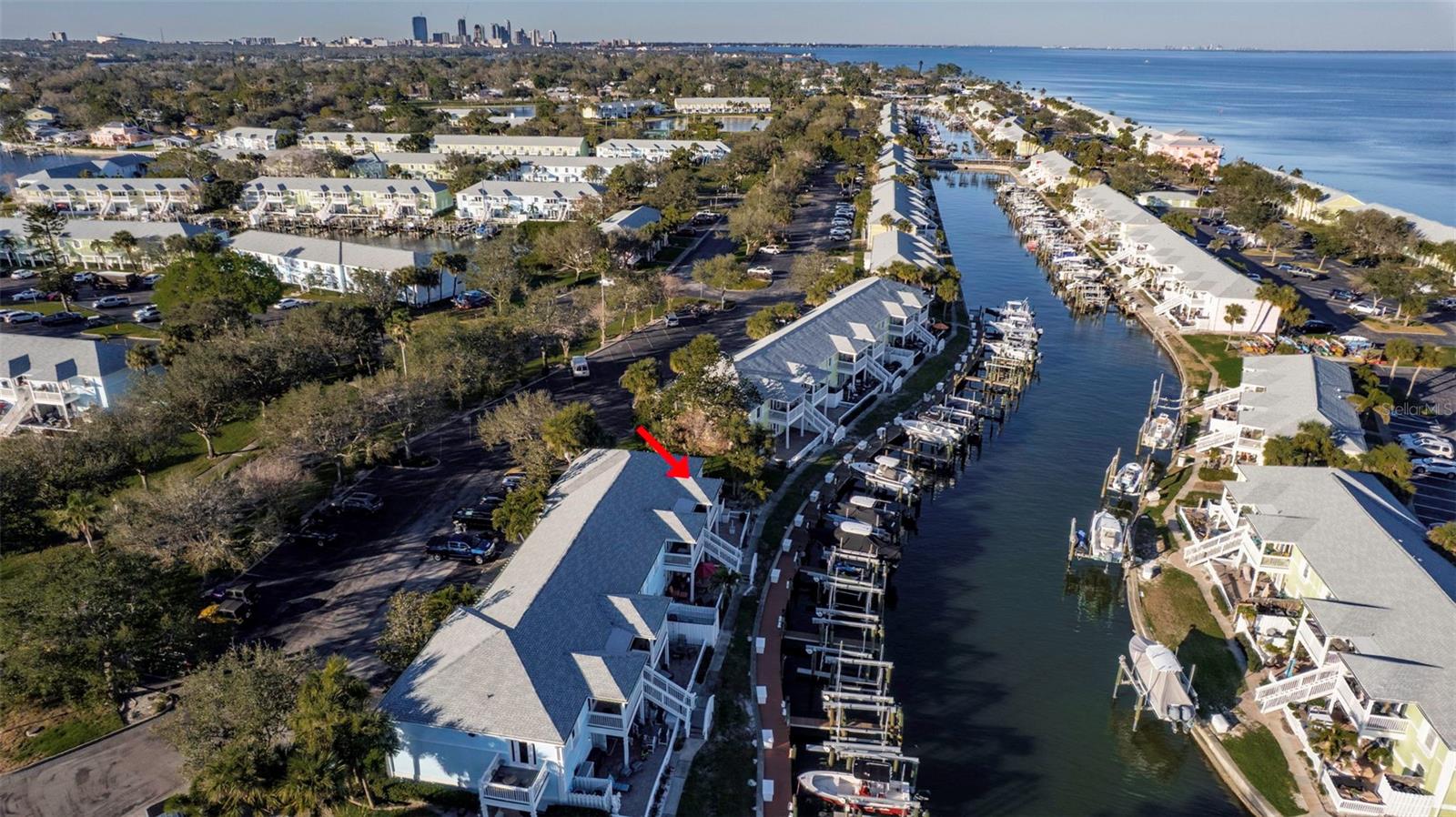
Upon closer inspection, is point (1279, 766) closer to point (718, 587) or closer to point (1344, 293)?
point (718, 587)

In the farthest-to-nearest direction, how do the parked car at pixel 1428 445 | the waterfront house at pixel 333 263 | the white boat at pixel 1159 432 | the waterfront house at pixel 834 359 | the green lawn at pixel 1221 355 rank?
1. the waterfront house at pixel 333 263
2. the green lawn at pixel 1221 355
3. the white boat at pixel 1159 432
4. the waterfront house at pixel 834 359
5. the parked car at pixel 1428 445

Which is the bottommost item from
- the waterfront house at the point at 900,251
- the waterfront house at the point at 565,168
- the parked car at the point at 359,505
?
the parked car at the point at 359,505

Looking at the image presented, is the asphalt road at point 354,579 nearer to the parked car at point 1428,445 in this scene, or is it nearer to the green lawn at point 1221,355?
the green lawn at point 1221,355

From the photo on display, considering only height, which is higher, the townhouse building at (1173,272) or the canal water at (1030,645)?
the townhouse building at (1173,272)

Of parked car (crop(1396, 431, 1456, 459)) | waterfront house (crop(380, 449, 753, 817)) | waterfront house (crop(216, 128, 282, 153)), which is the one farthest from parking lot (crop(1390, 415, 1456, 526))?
waterfront house (crop(216, 128, 282, 153))

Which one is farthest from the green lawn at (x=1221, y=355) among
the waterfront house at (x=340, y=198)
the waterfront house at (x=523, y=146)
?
the waterfront house at (x=523, y=146)

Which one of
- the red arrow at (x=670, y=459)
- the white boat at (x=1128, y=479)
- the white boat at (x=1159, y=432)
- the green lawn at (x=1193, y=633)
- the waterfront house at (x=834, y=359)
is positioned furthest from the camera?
the white boat at (x=1159, y=432)

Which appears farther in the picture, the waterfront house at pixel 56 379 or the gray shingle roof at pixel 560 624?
the waterfront house at pixel 56 379
